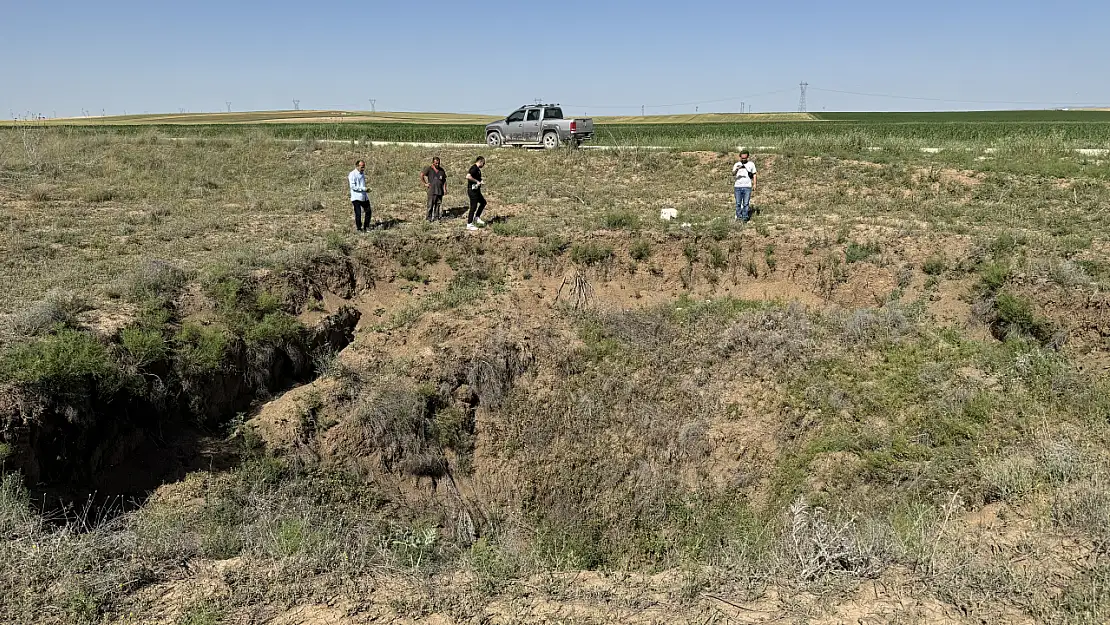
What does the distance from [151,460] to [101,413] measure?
0.75m

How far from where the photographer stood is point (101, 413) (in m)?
7.32

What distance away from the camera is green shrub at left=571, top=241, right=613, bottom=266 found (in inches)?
529

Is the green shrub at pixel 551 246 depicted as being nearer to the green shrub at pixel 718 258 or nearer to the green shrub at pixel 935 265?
the green shrub at pixel 718 258

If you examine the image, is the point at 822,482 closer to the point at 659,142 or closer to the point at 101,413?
the point at 101,413

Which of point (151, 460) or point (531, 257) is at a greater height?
point (531, 257)

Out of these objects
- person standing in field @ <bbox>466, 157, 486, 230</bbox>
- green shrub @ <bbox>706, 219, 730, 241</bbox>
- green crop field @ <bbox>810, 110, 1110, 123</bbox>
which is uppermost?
green crop field @ <bbox>810, 110, 1110, 123</bbox>

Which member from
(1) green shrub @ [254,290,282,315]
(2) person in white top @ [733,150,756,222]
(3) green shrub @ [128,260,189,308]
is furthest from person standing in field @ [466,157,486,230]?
(3) green shrub @ [128,260,189,308]

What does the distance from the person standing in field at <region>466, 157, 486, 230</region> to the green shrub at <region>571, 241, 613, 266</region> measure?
2270 mm

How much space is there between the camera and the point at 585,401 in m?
10.1

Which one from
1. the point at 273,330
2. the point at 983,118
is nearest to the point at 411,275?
the point at 273,330

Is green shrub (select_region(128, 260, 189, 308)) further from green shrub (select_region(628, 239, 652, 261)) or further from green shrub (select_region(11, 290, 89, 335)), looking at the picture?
green shrub (select_region(628, 239, 652, 261))

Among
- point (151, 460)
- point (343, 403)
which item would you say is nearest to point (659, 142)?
point (343, 403)

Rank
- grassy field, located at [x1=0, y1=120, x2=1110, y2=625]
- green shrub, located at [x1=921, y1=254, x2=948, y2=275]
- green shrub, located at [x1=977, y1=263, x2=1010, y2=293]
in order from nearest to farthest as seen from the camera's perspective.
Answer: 1. grassy field, located at [x1=0, y1=120, x2=1110, y2=625]
2. green shrub, located at [x1=977, y1=263, x2=1010, y2=293]
3. green shrub, located at [x1=921, y1=254, x2=948, y2=275]

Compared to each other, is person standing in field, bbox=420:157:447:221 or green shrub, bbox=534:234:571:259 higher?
person standing in field, bbox=420:157:447:221
